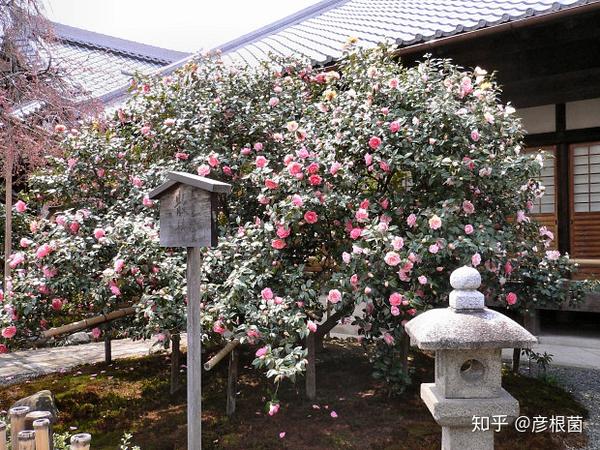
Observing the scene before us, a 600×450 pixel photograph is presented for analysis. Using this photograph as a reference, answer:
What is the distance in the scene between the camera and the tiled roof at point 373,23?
6191mm

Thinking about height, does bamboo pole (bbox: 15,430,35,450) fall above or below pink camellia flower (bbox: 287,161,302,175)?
below

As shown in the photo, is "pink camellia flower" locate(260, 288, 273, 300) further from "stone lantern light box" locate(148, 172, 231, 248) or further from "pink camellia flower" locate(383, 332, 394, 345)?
"pink camellia flower" locate(383, 332, 394, 345)

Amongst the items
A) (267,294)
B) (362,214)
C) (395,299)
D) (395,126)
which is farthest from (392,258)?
(395,126)

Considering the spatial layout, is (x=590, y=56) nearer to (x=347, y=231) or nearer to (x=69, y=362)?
(x=347, y=231)

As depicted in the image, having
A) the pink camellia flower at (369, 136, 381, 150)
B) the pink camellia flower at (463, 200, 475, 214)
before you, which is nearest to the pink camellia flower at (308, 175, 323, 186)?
the pink camellia flower at (369, 136, 381, 150)

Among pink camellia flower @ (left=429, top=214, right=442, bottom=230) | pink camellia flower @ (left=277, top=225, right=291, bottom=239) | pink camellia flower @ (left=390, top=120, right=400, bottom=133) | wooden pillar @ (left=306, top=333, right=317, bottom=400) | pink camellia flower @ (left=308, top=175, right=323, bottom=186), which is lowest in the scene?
wooden pillar @ (left=306, top=333, right=317, bottom=400)

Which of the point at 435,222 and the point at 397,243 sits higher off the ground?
the point at 435,222

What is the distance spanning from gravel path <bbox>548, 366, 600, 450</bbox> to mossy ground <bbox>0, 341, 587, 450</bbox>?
11 cm

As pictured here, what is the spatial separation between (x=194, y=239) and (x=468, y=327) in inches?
68.4

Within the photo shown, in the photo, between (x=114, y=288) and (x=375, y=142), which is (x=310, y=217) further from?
(x=114, y=288)

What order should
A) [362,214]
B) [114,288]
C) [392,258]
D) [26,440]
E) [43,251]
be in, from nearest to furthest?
[26,440], [392,258], [362,214], [114,288], [43,251]

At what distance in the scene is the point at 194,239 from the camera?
3.17 m

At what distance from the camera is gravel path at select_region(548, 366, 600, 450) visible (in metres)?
4.21

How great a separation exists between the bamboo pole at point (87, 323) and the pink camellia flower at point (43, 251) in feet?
2.20
